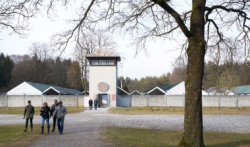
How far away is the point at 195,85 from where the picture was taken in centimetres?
696

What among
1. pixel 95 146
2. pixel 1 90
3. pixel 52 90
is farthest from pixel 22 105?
pixel 95 146

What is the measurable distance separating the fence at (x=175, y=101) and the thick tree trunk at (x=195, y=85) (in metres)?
31.5

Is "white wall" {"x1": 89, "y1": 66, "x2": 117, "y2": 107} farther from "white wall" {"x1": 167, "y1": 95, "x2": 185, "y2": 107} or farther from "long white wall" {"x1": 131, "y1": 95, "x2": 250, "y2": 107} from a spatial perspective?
"white wall" {"x1": 167, "y1": 95, "x2": 185, "y2": 107}

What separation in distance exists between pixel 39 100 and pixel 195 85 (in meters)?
35.5

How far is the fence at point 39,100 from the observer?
1481 inches

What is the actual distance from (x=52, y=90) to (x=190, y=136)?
39484mm

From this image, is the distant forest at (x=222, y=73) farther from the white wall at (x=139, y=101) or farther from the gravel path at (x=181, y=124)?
the white wall at (x=139, y=101)

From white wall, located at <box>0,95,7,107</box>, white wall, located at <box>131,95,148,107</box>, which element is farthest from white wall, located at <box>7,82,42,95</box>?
white wall, located at <box>131,95,148,107</box>

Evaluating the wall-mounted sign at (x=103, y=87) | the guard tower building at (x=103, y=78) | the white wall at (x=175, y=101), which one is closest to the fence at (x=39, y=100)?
the guard tower building at (x=103, y=78)

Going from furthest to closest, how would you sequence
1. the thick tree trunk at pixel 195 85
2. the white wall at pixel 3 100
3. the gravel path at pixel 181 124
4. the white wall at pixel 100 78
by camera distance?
1. the white wall at pixel 3 100
2. the white wall at pixel 100 78
3. the gravel path at pixel 181 124
4. the thick tree trunk at pixel 195 85

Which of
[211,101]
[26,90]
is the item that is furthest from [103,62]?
[211,101]

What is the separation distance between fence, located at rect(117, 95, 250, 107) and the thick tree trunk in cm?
3152

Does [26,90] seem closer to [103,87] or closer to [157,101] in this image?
[103,87]

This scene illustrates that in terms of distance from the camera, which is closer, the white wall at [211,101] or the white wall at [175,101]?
the white wall at [211,101]
